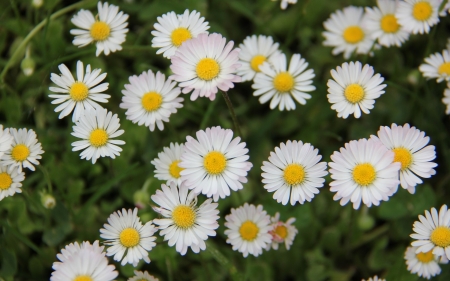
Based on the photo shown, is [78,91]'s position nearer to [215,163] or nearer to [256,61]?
[215,163]

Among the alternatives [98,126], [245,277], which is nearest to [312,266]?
[245,277]

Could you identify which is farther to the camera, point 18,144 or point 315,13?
point 315,13

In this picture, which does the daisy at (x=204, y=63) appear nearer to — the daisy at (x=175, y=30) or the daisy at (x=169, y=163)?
the daisy at (x=175, y=30)

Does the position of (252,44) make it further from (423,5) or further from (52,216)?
Result: (52,216)

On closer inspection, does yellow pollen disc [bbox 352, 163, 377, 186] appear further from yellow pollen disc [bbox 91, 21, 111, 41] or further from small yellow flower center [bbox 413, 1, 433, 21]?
yellow pollen disc [bbox 91, 21, 111, 41]

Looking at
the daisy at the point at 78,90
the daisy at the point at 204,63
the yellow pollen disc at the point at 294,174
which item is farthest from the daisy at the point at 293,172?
the daisy at the point at 78,90
